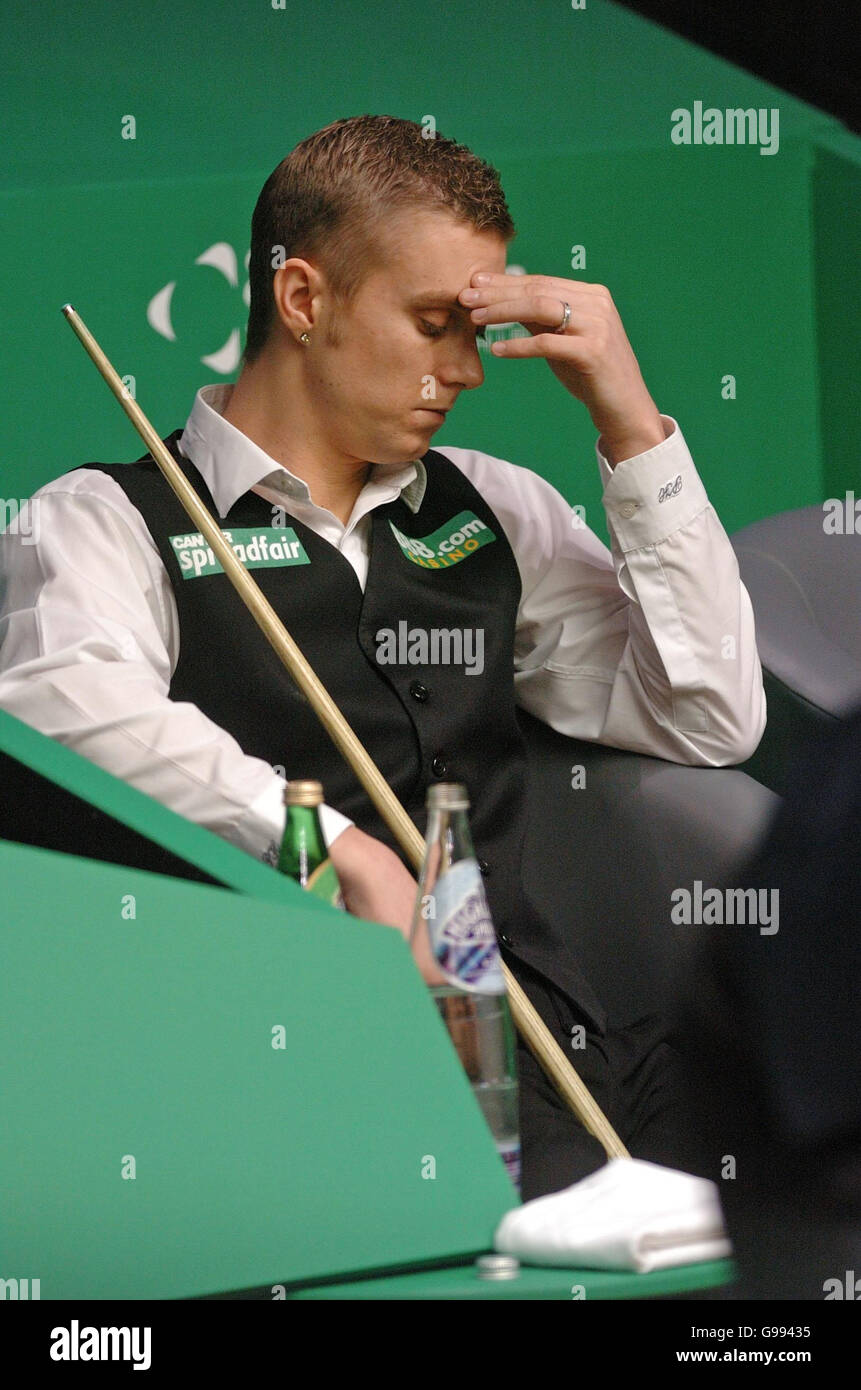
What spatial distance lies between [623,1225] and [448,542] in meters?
0.95

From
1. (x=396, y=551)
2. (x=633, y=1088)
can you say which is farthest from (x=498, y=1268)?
(x=396, y=551)

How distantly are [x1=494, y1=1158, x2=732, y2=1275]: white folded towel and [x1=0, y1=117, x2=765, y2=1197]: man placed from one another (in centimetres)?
58

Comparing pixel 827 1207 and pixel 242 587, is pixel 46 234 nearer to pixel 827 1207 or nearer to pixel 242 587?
pixel 242 587

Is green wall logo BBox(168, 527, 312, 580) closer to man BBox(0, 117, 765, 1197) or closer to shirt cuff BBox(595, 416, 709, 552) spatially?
man BBox(0, 117, 765, 1197)

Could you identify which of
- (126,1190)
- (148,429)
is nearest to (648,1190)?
(126,1190)

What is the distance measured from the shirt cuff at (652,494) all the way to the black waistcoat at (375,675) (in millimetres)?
155

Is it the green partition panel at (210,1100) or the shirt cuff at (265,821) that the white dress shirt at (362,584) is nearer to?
the shirt cuff at (265,821)

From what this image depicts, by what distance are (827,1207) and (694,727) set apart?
56 cm

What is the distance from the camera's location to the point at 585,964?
5.32 ft

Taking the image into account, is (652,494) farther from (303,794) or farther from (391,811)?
(303,794)

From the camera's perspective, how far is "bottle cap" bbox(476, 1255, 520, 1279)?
0.82 meters

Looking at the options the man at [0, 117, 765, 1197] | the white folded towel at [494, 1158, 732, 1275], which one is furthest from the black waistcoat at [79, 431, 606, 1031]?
the white folded towel at [494, 1158, 732, 1275]

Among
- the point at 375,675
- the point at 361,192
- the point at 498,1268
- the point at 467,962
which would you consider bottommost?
the point at 498,1268

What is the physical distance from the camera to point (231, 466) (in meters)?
1.56
